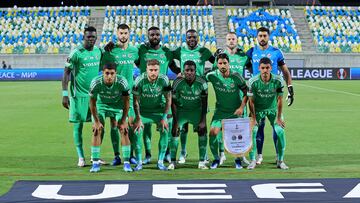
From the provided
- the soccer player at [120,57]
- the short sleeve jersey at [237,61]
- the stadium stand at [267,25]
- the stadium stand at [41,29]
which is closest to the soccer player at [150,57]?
the soccer player at [120,57]

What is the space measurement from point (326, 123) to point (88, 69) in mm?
8449

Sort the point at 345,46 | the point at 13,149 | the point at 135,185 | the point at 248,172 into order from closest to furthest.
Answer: the point at 135,185
the point at 248,172
the point at 13,149
the point at 345,46

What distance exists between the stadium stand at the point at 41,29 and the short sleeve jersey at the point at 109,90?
34.4 metres

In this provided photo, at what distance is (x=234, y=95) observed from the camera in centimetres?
967

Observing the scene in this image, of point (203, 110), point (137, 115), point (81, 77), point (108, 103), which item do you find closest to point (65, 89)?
point (81, 77)

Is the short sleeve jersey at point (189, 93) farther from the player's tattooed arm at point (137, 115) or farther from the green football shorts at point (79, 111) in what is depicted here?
the green football shorts at point (79, 111)

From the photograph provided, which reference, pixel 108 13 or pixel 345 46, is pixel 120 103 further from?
pixel 108 13

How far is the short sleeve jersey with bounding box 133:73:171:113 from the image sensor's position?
9484mm

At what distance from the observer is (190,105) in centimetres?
961

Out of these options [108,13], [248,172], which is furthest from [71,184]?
[108,13]

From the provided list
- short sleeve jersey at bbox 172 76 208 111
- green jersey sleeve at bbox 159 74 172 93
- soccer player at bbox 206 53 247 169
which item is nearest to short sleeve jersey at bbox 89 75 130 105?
green jersey sleeve at bbox 159 74 172 93

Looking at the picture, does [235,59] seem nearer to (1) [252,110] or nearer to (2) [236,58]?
(2) [236,58]

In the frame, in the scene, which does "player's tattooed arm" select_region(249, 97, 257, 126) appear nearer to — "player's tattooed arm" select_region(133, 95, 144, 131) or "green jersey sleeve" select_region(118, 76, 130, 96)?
"player's tattooed arm" select_region(133, 95, 144, 131)

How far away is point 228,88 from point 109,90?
1.76 m
